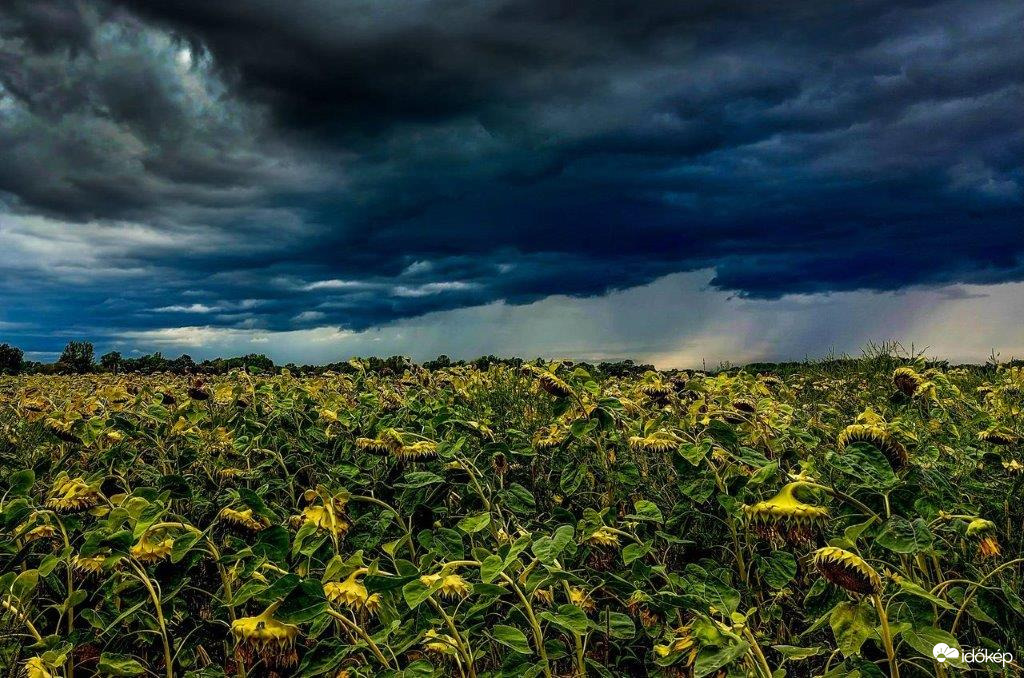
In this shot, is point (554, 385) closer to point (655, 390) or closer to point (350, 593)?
point (350, 593)

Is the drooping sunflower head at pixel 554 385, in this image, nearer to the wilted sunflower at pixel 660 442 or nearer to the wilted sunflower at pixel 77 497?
the wilted sunflower at pixel 660 442

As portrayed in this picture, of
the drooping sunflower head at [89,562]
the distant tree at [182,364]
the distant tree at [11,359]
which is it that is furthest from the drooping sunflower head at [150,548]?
the distant tree at [11,359]

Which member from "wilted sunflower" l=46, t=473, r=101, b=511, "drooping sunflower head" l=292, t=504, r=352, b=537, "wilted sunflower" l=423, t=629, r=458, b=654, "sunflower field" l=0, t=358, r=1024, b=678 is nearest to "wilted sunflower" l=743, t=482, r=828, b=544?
"sunflower field" l=0, t=358, r=1024, b=678

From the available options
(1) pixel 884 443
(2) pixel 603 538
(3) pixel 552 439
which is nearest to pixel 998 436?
(1) pixel 884 443

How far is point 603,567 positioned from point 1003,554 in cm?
167

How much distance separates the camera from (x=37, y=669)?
2322 mm

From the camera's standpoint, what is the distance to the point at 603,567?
2.81 metres

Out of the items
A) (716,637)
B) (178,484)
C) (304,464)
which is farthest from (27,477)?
(716,637)

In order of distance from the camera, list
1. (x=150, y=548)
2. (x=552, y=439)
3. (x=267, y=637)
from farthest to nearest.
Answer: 1. (x=552, y=439)
2. (x=150, y=548)
3. (x=267, y=637)

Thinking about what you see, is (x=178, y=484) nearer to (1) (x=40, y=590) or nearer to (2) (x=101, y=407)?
(1) (x=40, y=590)

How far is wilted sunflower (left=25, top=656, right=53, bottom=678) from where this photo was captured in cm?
229

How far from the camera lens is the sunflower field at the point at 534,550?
6.61 ft

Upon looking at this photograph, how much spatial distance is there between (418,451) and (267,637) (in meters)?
1.10

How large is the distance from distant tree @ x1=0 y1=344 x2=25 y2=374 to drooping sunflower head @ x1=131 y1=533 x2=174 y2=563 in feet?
63.4
